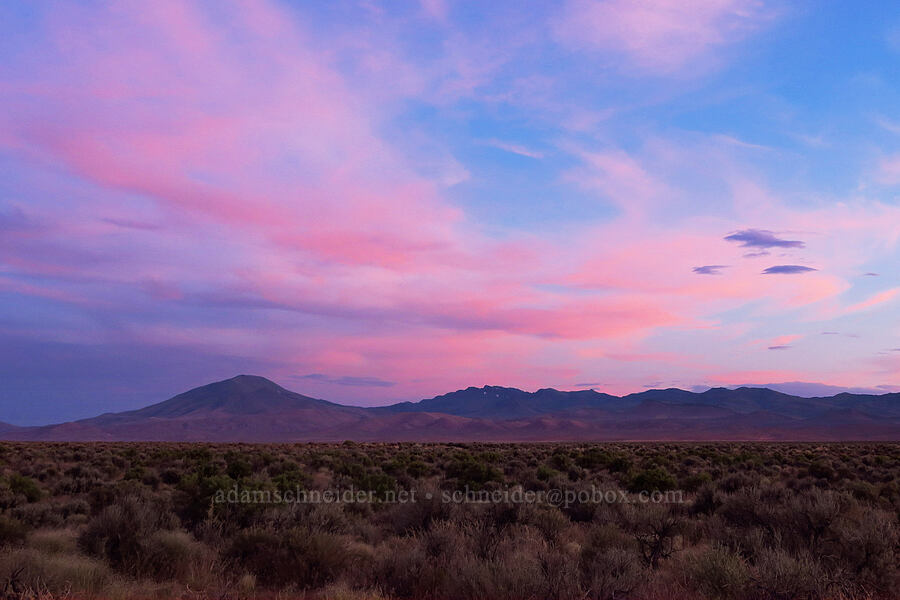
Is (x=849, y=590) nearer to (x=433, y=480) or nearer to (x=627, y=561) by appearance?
(x=627, y=561)

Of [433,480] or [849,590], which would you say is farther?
[433,480]

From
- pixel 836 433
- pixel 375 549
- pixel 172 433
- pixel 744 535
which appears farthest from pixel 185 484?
pixel 172 433

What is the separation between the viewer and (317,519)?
37.5ft

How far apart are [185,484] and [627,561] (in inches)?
423

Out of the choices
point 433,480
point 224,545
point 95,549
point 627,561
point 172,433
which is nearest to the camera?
point 627,561

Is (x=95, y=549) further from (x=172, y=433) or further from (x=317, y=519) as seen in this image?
(x=172, y=433)

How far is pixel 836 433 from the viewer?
13675 centimetres

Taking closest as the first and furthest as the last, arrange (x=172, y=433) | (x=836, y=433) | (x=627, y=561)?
(x=627, y=561) < (x=836, y=433) < (x=172, y=433)

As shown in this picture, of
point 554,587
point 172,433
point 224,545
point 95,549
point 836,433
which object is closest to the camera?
point 554,587

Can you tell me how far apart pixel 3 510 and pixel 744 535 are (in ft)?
57.8

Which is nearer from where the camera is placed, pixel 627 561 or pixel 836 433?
pixel 627 561

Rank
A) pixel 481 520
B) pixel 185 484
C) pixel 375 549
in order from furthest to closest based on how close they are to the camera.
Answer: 1. pixel 185 484
2. pixel 481 520
3. pixel 375 549

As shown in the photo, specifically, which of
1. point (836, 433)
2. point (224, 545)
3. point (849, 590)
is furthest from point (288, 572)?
point (836, 433)

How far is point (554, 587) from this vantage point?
8086mm
